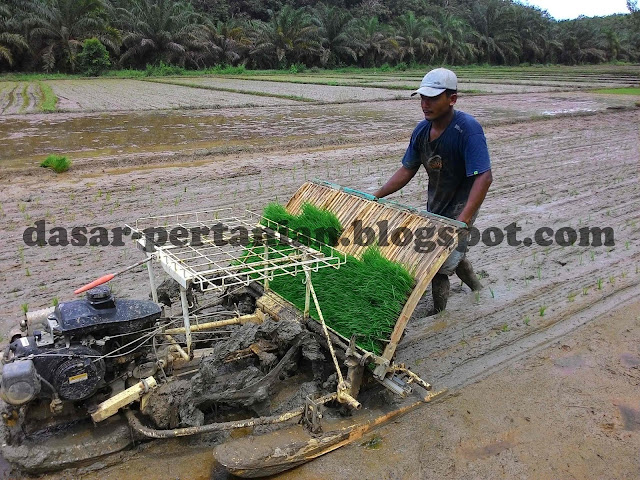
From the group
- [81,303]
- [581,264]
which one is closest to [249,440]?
[81,303]

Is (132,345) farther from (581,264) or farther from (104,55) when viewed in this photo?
(104,55)

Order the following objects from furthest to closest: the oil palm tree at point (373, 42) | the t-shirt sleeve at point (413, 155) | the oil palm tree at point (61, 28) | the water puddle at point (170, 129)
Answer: the oil palm tree at point (373, 42)
the oil palm tree at point (61, 28)
the water puddle at point (170, 129)
the t-shirt sleeve at point (413, 155)

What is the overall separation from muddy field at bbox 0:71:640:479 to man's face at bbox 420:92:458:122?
5.66 feet

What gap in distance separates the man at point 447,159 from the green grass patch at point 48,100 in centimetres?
1644

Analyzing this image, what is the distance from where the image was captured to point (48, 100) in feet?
64.4

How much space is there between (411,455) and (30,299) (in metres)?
3.54

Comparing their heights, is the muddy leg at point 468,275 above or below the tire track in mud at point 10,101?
below

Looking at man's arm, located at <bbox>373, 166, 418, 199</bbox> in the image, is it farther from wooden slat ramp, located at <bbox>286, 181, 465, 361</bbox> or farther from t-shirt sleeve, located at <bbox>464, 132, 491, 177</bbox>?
t-shirt sleeve, located at <bbox>464, 132, 491, 177</bbox>

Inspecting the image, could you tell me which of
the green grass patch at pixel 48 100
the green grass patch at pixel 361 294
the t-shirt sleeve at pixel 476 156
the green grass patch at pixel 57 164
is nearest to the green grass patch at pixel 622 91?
the green grass patch at pixel 48 100

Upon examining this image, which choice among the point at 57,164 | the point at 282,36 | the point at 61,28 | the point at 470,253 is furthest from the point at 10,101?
the point at 282,36

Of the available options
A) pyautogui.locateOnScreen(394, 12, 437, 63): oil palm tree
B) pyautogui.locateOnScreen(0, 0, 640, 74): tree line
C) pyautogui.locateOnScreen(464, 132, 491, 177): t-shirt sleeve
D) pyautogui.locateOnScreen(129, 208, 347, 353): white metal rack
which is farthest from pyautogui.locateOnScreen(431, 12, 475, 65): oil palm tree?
pyautogui.locateOnScreen(129, 208, 347, 353): white metal rack

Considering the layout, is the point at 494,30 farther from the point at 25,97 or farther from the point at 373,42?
the point at 25,97

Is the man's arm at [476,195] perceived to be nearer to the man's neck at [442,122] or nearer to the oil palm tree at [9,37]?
the man's neck at [442,122]

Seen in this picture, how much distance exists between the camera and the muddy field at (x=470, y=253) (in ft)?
10.1
